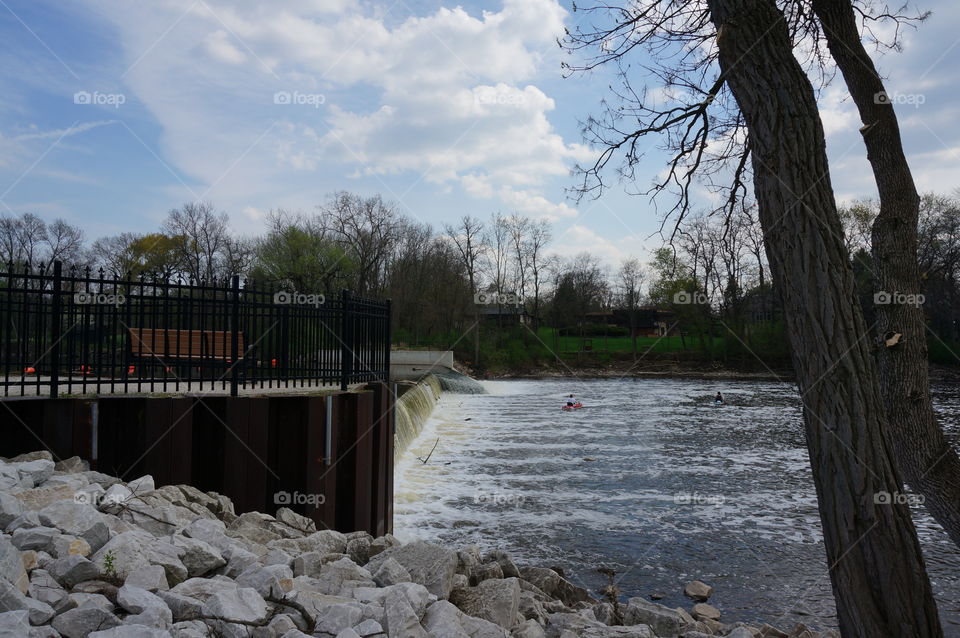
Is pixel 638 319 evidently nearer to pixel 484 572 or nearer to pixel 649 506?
pixel 649 506

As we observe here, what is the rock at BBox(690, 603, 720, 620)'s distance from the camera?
7.71 meters

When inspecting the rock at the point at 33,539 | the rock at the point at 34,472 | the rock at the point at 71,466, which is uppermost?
the rock at the point at 34,472

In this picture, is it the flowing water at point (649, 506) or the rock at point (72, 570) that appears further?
the flowing water at point (649, 506)

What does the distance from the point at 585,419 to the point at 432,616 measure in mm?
22065

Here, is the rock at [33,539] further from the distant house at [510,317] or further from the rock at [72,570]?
the distant house at [510,317]

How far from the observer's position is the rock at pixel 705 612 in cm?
771

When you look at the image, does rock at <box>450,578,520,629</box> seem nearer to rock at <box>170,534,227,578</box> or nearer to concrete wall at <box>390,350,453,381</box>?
rock at <box>170,534,227,578</box>

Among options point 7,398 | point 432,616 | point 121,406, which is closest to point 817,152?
A: point 432,616

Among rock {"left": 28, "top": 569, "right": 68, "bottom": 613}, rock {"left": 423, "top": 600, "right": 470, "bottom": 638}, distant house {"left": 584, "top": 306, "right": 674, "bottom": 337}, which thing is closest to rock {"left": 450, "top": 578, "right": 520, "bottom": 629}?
rock {"left": 423, "top": 600, "right": 470, "bottom": 638}

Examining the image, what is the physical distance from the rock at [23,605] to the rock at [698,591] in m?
7.33

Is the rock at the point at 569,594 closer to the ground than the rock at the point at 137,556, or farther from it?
closer to the ground

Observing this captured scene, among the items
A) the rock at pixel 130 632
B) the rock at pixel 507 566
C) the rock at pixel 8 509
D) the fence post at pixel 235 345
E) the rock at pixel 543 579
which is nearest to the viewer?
the rock at pixel 130 632

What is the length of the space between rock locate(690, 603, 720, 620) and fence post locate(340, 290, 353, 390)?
16.2ft

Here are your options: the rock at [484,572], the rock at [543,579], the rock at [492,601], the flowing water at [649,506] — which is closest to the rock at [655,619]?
the rock at [543,579]
